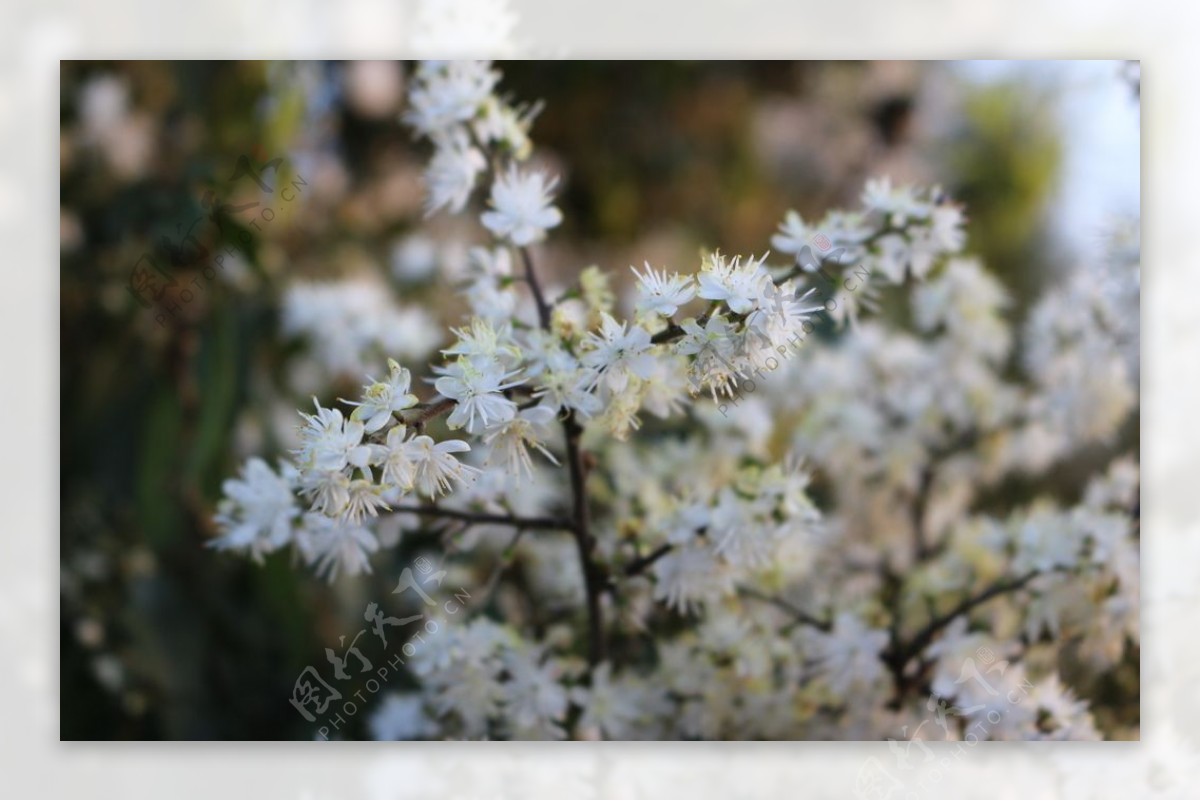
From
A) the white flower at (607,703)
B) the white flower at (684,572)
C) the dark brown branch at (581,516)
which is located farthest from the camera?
the white flower at (607,703)

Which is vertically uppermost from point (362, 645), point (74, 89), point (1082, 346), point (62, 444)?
point (74, 89)

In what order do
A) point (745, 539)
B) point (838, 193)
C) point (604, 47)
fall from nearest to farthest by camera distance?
1. point (745, 539)
2. point (604, 47)
3. point (838, 193)

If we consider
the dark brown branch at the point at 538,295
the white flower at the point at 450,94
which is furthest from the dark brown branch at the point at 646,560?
the white flower at the point at 450,94

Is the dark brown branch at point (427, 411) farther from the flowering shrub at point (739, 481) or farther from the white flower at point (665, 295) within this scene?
the white flower at point (665, 295)

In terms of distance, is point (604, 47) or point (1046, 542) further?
point (604, 47)

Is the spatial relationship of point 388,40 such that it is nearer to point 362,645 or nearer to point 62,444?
point 62,444

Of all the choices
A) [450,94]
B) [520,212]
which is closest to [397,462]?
[520,212]

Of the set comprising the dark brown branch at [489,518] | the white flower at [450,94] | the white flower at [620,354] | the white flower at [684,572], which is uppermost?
the white flower at [450,94]

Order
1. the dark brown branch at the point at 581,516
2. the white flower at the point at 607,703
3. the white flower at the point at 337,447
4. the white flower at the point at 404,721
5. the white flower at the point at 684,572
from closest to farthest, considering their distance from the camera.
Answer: the white flower at the point at 337,447, the dark brown branch at the point at 581,516, the white flower at the point at 684,572, the white flower at the point at 607,703, the white flower at the point at 404,721

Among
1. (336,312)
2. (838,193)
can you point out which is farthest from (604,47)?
(336,312)
